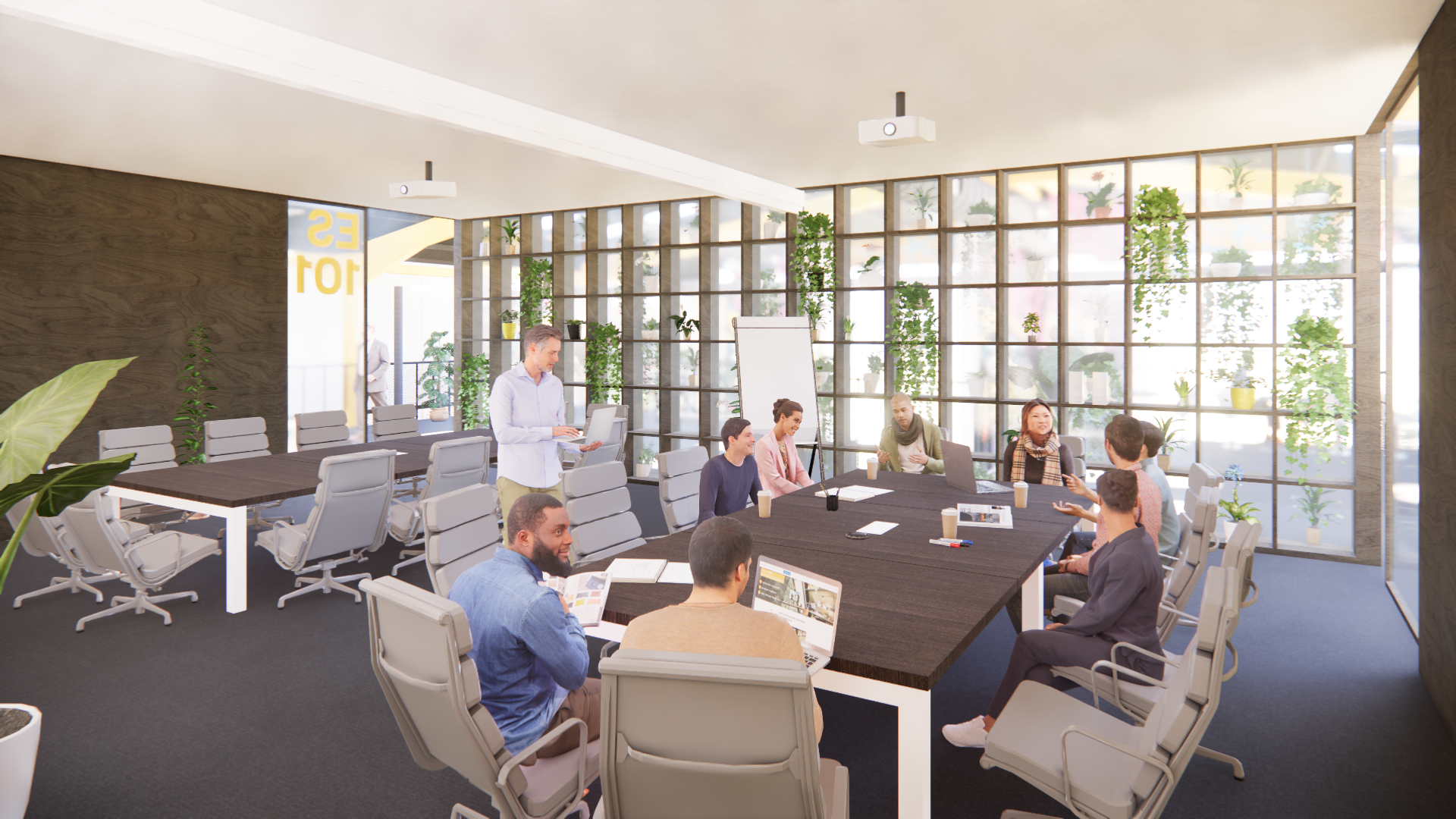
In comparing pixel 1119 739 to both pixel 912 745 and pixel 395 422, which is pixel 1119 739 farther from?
pixel 395 422

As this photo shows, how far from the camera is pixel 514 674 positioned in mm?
2426

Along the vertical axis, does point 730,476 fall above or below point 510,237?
below

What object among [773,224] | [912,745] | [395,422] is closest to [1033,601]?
[912,745]

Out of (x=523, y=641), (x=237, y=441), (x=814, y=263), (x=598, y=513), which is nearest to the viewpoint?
(x=523, y=641)

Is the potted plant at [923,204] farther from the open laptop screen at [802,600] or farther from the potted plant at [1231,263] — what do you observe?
the open laptop screen at [802,600]

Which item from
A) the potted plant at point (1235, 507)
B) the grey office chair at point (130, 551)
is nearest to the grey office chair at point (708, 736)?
the grey office chair at point (130, 551)

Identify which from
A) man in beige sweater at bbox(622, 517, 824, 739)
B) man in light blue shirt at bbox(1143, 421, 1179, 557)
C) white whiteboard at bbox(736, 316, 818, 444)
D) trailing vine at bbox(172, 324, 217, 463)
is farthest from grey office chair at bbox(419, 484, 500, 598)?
trailing vine at bbox(172, 324, 217, 463)

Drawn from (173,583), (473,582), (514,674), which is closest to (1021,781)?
(514,674)

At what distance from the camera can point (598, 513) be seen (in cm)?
442

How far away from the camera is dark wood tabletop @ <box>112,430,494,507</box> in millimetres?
5086

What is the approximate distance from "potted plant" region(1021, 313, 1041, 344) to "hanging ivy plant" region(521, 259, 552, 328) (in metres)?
5.63

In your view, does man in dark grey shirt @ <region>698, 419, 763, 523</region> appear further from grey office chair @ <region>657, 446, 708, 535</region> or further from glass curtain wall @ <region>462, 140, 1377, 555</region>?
glass curtain wall @ <region>462, 140, 1377, 555</region>

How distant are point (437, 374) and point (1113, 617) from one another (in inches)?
403

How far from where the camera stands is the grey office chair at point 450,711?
6.75 ft
